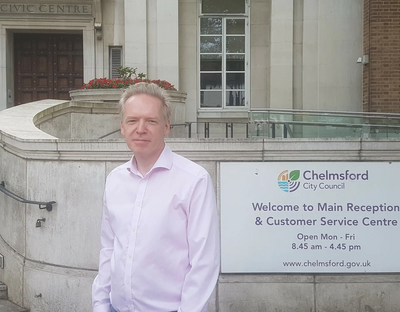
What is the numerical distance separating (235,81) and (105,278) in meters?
13.1

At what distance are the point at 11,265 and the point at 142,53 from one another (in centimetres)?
883

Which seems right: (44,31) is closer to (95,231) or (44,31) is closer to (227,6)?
(227,6)

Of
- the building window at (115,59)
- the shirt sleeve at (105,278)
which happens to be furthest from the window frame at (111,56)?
the shirt sleeve at (105,278)

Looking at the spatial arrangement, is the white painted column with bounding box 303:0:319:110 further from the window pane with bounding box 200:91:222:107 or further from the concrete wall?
the concrete wall

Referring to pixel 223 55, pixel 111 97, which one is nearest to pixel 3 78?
pixel 111 97

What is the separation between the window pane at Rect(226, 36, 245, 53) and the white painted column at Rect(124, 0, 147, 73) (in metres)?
2.48

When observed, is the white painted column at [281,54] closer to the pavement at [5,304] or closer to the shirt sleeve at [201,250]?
the pavement at [5,304]

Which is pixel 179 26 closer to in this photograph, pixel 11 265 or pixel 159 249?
pixel 11 265

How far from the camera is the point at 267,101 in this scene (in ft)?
49.5

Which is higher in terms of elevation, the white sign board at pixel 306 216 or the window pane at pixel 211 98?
the window pane at pixel 211 98

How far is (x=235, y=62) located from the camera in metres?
15.6

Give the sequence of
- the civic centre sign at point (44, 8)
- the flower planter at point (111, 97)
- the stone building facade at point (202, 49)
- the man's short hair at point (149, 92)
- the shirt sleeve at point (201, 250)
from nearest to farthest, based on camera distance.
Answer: the shirt sleeve at point (201, 250)
the man's short hair at point (149, 92)
the flower planter at point (111, 97)
the stone building facade at point (202, 49)
the civic centre sign at point (44, 8)

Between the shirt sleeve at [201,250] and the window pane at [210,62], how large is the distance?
43.0 ft

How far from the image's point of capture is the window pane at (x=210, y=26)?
1538cm
